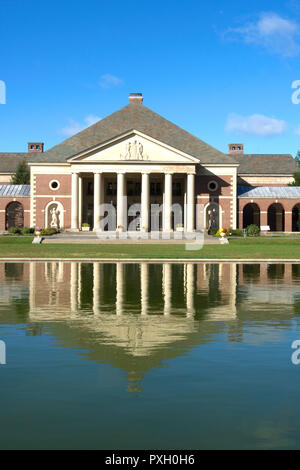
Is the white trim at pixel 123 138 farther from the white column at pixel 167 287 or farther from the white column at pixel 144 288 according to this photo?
the white column at pixel 144 288

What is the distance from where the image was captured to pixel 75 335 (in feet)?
40.2

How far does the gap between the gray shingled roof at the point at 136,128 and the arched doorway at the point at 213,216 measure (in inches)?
235

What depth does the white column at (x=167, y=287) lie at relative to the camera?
1645 centimetres

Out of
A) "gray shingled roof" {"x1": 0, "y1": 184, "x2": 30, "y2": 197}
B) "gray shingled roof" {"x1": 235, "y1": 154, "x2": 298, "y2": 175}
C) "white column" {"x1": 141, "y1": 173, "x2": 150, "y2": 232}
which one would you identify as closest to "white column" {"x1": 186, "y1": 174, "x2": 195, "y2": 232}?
"white column" {"x1": 141, "y1": 173, "x2": 150, "y2": 232}

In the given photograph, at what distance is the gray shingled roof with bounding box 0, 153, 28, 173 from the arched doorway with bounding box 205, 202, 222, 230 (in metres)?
37.9

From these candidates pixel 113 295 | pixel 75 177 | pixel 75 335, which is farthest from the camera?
pixel 75 177

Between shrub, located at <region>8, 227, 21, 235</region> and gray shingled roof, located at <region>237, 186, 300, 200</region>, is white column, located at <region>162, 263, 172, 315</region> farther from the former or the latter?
gray shingled roof, located at <region>237, 186, 300, 200</region>

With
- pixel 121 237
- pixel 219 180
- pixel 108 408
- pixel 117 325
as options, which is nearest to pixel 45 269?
pixel 117 325

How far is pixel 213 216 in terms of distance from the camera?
76.0m

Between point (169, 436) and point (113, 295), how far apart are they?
1267 centimetres

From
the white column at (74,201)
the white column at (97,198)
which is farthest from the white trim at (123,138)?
the white column at (97,198)

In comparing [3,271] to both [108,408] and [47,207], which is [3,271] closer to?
[108,408]

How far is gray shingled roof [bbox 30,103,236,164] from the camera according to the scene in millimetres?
75188
